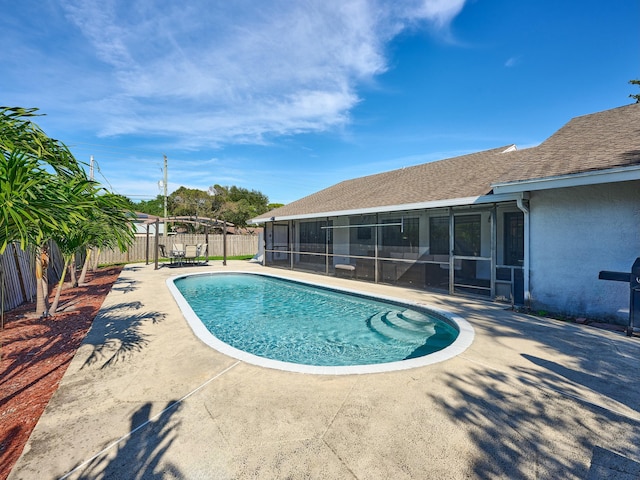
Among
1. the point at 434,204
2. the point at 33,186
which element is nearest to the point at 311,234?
the point at 434,204

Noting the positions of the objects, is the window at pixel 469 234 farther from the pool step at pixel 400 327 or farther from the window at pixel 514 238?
the pool step at pixel 400 327

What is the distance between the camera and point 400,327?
6.17 metres

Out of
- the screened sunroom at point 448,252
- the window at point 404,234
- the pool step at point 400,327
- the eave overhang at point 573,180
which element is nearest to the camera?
the eave overhang at point 573,180

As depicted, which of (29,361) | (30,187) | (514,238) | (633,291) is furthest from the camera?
(514,238)

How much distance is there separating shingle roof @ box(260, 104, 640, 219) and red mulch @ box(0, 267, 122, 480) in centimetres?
795

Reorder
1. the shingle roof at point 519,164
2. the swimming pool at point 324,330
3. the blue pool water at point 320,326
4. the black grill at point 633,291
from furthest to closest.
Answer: the shingle roof at point 519,164
the blue pool water at point 320,326
the black grill at point 633,291
the swimming pool at point 324,330

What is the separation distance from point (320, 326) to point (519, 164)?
6044 millimetres

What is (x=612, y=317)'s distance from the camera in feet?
17.8

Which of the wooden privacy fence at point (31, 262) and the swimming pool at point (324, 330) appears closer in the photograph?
the swimming pool at point (324, 330)

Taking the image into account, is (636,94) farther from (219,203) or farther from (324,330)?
(219,203)

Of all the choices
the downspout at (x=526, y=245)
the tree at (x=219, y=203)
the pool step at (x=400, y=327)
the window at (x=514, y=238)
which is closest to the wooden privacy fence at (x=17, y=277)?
the pool step at (x=400, y=327)

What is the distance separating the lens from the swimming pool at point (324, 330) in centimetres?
434

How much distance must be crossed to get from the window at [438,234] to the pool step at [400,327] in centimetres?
404

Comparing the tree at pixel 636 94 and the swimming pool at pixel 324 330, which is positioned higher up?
the tree at pixel 636 94
